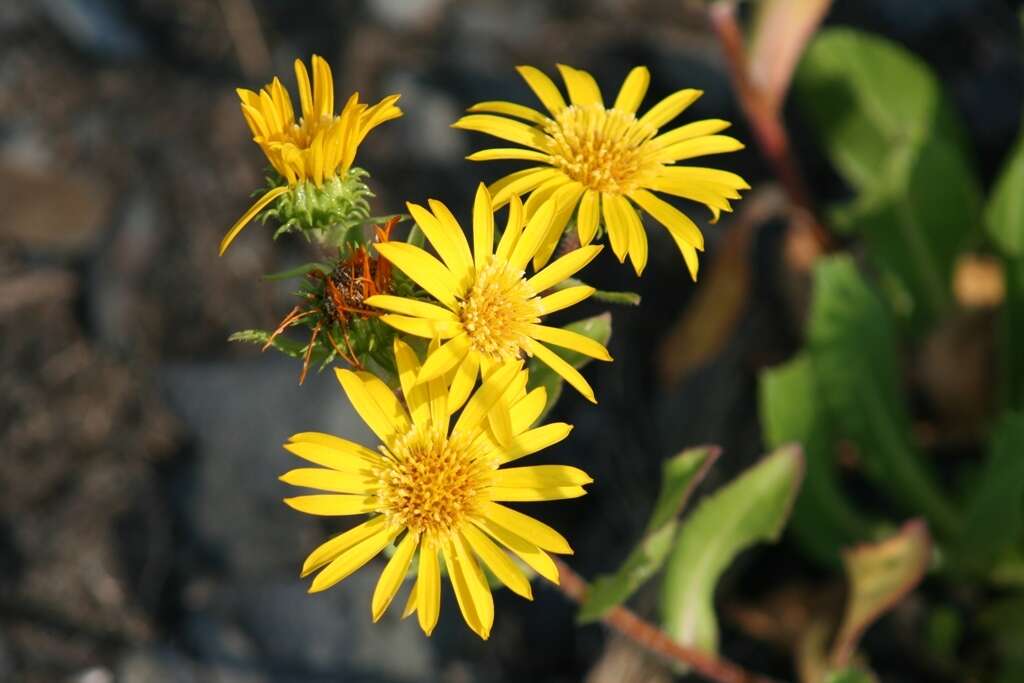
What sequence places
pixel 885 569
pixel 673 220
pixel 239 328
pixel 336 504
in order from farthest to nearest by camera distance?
pixel 239 328
pixel 885 569
pixel 673 220
pixel 336 504

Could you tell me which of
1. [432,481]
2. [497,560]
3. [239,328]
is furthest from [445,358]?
[239,328]

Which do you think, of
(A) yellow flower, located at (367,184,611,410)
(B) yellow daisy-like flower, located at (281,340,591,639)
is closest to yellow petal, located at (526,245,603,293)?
(A) yellow flower, located at (367,184,611,410)

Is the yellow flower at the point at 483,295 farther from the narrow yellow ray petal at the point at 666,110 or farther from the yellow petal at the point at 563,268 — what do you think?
the narrow yellow ray petal at the point at 666,110

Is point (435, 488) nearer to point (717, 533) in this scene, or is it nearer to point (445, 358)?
point (445, 358)

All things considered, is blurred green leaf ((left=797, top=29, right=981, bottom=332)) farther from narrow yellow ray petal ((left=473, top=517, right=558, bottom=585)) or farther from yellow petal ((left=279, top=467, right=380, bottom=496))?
yellow petal ((left=279, top=467, right=380, bottom=496))

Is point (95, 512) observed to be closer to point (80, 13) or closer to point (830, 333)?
point (80, 13)

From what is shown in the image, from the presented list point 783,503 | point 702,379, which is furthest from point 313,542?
point 783,503

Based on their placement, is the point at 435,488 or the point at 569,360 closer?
the point at 435,488
